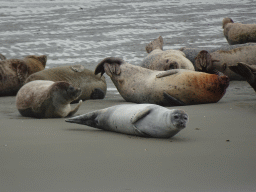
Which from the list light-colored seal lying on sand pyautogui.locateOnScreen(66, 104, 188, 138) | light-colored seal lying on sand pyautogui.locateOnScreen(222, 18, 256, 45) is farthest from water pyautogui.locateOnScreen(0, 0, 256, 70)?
light-colored seal lying on sand pyautogui.locateOnScreen(66, 104, 188, 138)

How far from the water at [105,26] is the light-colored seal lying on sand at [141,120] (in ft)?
18.6

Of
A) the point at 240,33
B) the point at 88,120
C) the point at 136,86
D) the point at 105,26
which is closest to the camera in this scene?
the point at 88,120

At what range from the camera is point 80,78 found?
22.2ft

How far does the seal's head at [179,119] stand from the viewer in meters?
3.41

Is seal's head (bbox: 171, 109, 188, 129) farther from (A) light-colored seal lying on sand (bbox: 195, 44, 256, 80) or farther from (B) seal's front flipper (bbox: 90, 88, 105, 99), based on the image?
(A) light-colored seal lying on sand (bbox: 195, 44, 256, 80)

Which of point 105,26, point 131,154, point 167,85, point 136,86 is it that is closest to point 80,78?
point 136,86

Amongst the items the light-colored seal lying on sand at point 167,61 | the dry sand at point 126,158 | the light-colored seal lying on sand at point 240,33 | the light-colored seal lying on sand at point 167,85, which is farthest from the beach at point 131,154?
the light-colored seal lying on sand at point 240,33

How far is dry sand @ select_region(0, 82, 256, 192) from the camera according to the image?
2438 mm

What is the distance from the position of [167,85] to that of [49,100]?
1.76 m

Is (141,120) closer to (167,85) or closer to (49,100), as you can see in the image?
(49,100)

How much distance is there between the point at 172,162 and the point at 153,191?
544 millimetres

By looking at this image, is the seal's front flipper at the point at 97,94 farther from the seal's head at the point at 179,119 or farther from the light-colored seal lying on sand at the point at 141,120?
the seal's head at the point at 179,119

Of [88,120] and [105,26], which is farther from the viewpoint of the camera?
[105,26]

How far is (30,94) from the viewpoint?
5062 millimetres
